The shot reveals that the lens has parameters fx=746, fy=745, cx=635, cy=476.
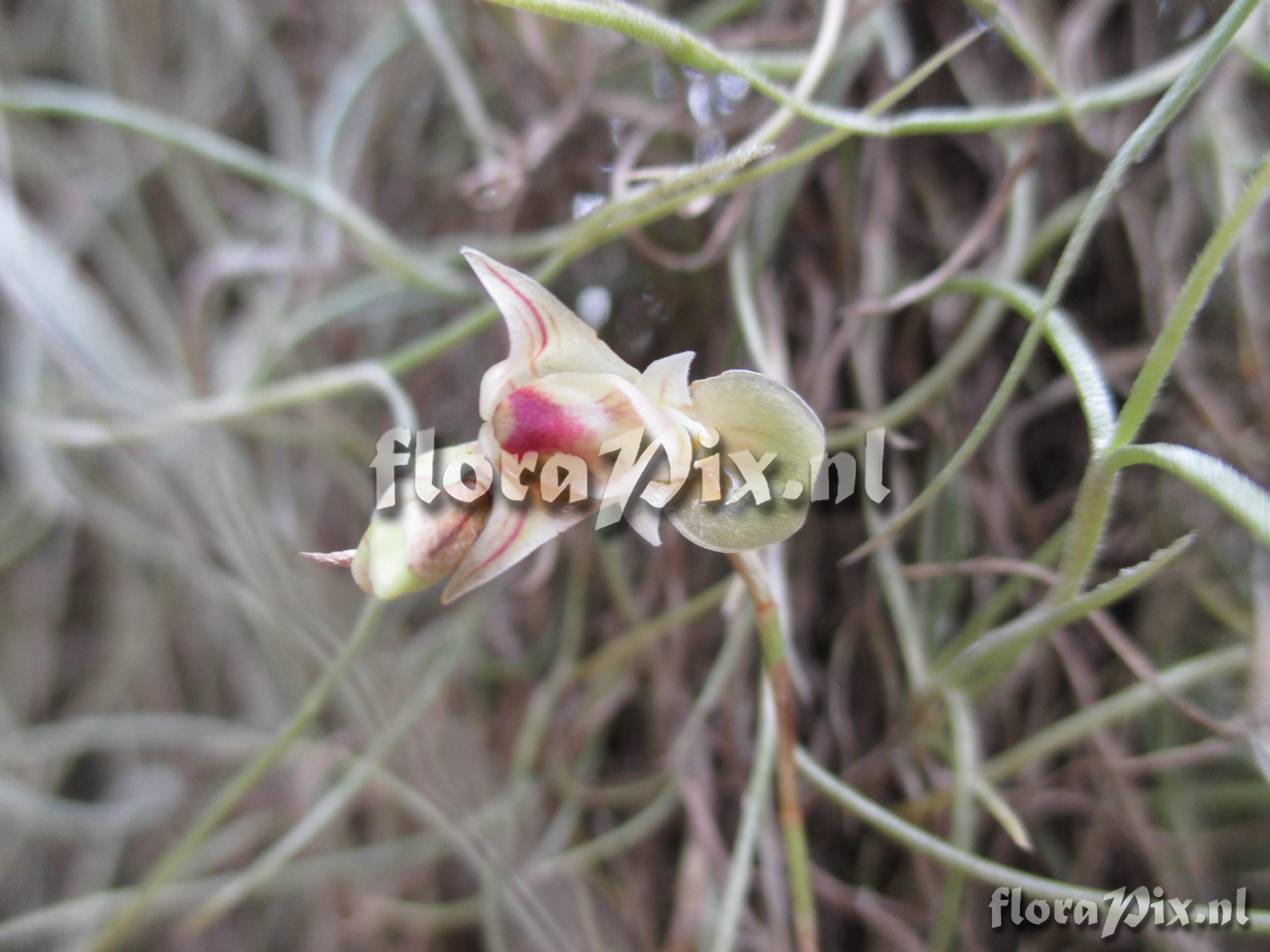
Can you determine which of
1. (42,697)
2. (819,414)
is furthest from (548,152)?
(42,697)

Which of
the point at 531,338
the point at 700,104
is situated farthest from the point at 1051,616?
the point at 700,104

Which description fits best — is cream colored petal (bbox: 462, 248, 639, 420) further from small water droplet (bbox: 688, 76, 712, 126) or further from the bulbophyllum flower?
small water droplet (bbox: 688, 76, 712, 126)

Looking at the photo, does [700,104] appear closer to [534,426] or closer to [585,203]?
[585,203]

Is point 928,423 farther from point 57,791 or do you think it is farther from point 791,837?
point 57,791

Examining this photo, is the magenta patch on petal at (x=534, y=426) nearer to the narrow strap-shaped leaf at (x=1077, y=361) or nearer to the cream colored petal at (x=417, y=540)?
the cream colored petal at (x=417, y=540)

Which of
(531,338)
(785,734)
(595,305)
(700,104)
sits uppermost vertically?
(700,104)

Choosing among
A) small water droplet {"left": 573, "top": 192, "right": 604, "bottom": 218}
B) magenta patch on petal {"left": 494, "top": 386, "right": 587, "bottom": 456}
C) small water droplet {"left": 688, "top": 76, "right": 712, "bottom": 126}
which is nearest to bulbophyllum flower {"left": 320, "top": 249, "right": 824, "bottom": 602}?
magenta patch on petal {"left": 494, "top": 386, "right": 587, "bottom": 456}
